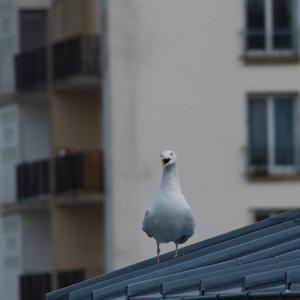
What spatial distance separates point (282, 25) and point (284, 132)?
2445 mm

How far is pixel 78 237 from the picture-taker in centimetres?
6862

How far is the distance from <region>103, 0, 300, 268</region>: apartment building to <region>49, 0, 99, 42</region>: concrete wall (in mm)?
1580

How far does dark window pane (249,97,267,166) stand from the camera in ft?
215

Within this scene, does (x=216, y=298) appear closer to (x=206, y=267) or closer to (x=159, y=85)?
(x=206, y=267)

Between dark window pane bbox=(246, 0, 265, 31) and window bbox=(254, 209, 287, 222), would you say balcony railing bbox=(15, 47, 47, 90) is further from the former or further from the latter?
window bbox=(254, 209, 287, 222)

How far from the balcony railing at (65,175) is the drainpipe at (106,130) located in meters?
0.42

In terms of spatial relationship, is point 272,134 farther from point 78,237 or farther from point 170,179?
point 170,179

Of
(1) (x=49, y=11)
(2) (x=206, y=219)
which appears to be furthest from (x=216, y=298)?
(1) (x=49, y=11)

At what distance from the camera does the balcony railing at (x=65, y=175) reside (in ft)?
221

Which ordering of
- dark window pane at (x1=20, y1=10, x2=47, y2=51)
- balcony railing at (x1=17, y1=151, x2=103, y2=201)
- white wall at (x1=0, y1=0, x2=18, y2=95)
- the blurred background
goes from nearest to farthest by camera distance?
the blurred background → balcony railing at (x1=17, y1=151, x2=103, y2=201) → dark window pane at (x1=20, y1=10, x2=47, y2=51) → white wall at (x1=0, y1=0, x2=18, y2=95)

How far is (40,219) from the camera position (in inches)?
2808

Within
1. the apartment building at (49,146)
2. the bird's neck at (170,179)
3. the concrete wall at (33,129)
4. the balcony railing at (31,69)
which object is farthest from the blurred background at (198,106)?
the bird's neck at (170,179)

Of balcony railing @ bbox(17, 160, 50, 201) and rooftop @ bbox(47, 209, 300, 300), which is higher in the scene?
balcony railing @ bbox(17, 160, 50, 201)

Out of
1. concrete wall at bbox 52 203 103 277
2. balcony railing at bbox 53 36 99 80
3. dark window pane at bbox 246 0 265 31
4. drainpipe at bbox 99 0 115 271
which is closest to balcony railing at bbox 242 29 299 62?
dark window pane at bbox 246 0 265 31
